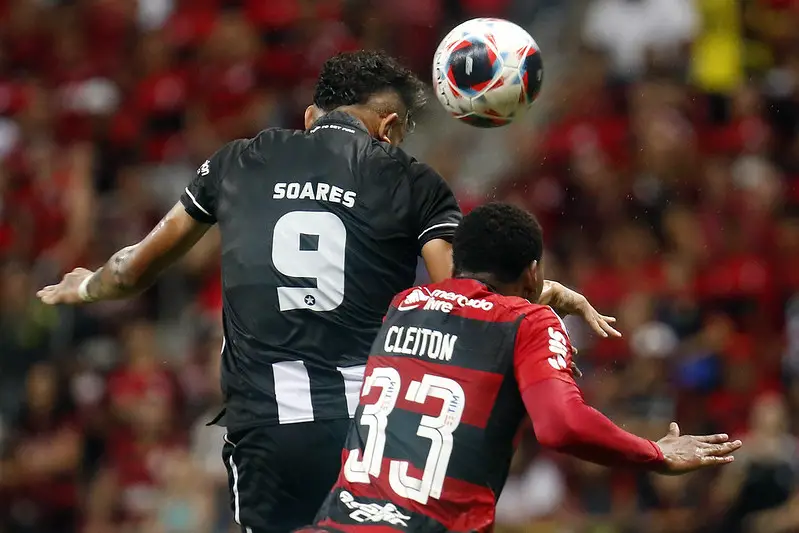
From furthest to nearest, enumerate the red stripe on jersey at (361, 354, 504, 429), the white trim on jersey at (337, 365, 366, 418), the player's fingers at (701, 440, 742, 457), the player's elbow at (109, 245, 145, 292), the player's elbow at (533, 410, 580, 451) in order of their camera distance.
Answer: the player's elbow at (109, 245, 145, 292), the white trim on jersey at (337, 365, 366, 418), the player's fingers at (701, 440, 742, 457), the red stripe on jersey at (361, 354, 504, 429), the player's elbow at (533, 410, 580, 451)

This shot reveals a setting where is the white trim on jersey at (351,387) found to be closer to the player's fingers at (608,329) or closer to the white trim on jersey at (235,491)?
the white trim on jersey at (235,491)

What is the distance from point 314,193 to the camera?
17.6 ft

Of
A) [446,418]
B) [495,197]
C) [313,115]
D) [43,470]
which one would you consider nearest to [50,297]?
[313,115]

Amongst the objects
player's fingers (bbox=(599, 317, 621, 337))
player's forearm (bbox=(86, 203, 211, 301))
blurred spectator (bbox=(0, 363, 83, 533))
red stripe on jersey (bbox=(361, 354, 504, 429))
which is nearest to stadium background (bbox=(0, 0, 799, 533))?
blurred spectator (bbox=(0, 363, 83, 533))

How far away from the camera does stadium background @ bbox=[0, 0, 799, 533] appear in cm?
1062

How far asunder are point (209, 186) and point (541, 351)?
1.69m

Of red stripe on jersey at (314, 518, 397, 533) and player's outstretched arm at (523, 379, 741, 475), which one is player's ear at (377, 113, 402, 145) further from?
red stripe on jersey at (314, 518, 397, 533)

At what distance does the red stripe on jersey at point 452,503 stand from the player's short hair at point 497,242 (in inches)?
28.7

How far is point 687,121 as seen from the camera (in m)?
12.3

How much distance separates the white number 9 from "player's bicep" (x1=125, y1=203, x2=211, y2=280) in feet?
1.69

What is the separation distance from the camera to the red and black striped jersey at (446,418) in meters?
4.54

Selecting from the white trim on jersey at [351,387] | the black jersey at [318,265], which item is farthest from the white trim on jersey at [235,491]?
the white trim on jersey at [351,387]

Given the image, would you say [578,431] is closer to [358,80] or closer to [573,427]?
[573,427]

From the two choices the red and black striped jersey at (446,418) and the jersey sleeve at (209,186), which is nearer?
the red and black striped jersey at (446,418)
